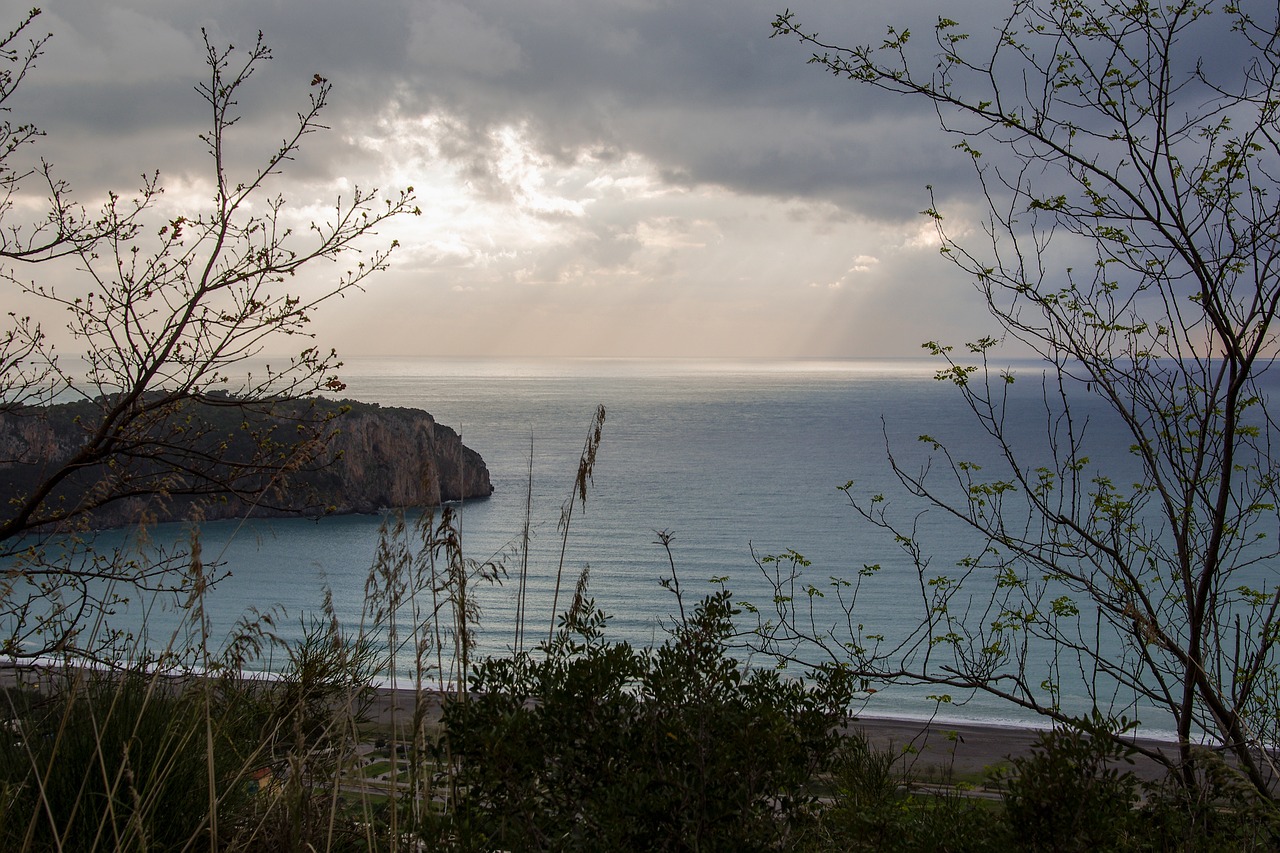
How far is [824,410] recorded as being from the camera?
150 meters

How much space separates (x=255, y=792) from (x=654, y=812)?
1.81 metres

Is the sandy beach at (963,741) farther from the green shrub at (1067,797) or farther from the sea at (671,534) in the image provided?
the green shrub at (1067,797)

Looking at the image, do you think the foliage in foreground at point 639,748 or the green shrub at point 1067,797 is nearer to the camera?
the green shrub at point 1067,797

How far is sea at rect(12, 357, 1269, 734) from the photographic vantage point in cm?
2370

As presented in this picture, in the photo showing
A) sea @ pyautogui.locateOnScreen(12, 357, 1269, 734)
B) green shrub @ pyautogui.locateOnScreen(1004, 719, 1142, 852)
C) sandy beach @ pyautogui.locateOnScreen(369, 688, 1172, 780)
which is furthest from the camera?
sea @ pyautogui.locateOnScreen(12, 357, 1269, 734)

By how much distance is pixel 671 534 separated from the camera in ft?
7.69

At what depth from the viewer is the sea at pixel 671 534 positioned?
23695 mm

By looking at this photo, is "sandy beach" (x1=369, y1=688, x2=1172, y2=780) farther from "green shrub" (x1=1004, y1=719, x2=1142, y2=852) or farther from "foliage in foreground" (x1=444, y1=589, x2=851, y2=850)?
"green shrub" (x1=1004, y1=719, x2=1142, y2=852)

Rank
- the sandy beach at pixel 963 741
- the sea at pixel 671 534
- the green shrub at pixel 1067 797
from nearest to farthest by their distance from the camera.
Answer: the green shrub at pixel 1067 797 < the sandy beach at pixel 963 741 < the sea at pixel 671 534

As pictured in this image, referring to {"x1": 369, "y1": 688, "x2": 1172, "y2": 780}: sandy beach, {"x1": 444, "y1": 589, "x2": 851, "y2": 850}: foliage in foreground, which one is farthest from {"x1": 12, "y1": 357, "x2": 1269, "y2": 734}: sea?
{"x1": 369, "y1": 688, "x2": 1172, "y2": 780}: sandy beach

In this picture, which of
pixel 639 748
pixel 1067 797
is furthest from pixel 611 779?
pixel 1067 797

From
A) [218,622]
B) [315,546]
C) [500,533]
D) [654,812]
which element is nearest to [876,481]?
[500,533]

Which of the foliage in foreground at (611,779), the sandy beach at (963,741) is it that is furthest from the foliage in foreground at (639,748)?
the sandy beach at (963,741)

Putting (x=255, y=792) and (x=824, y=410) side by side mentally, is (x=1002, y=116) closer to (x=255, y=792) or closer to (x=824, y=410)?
(x=255, y=792)
